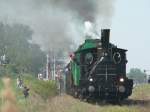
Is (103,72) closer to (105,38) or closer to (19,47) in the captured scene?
(105,38)

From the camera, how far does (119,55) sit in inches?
850

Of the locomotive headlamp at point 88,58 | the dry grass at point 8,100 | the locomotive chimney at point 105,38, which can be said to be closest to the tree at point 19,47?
the locomotive headlamp at point 88,58

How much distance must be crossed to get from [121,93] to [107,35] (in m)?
3.00

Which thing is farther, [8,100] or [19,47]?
[19,47]

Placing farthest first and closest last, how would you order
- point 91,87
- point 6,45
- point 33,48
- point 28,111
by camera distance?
point 33,48 → point 6,45 → point 91,87 → point 28,111

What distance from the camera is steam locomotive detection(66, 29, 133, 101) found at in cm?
2123

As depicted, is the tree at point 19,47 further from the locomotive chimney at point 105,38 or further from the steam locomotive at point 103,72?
the locomotive chimney at point 105,38

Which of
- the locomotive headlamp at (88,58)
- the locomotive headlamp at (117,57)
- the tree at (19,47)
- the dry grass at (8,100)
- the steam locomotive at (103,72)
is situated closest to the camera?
the dry grass at (8,100)

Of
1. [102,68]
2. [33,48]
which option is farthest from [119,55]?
[33,48]

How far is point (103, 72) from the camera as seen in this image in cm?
2147

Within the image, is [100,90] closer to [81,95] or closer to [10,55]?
[81,95]

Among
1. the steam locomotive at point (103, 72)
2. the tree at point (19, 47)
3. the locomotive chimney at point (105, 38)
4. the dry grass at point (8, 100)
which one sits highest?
the tree at point (19, 47)

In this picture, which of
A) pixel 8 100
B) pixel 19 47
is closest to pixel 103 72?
pixel 8 100

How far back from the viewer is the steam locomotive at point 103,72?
21.2 m
